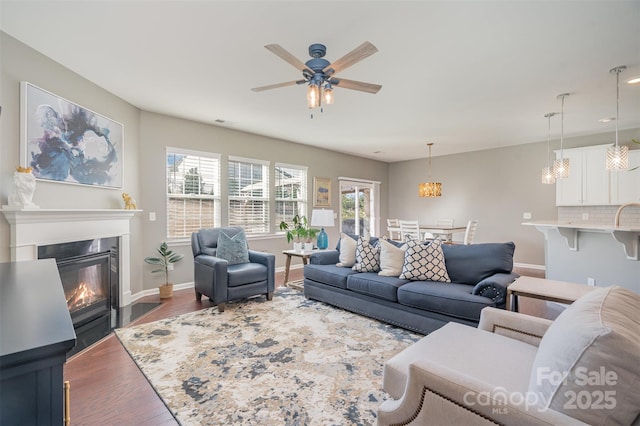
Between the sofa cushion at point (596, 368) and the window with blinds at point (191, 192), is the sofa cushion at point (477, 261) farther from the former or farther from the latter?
the window with blinds at point (191, 192)

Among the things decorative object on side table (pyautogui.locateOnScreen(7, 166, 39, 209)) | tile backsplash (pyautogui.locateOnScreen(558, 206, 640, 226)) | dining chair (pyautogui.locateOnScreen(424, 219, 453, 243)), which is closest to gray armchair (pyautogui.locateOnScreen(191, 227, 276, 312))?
decorative object on side table (pyautogui.locateOnScreen(7, 166, 39, 209))

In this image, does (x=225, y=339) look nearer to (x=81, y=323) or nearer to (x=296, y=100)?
(x=81, y=323)

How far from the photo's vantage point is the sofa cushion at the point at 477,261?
2.90 m

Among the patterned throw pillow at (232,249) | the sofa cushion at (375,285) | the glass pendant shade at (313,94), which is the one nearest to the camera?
the glass pendant shade at (313,94)

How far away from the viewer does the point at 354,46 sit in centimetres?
255

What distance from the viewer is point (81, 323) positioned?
120 inches

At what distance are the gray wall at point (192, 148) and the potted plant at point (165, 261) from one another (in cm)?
15

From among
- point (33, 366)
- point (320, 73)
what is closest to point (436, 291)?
point (320, 73)

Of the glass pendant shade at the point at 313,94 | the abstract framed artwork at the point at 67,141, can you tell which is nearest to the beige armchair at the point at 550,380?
the glass pendant shade at the point at 313,94

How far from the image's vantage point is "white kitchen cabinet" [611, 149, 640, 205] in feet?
15.3

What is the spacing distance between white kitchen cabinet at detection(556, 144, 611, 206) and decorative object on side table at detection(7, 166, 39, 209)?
746 centimetres

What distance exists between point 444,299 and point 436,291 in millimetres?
110

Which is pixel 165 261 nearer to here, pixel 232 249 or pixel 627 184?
pixel 232 249

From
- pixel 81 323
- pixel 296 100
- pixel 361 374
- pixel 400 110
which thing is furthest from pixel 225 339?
pixel 400 110
